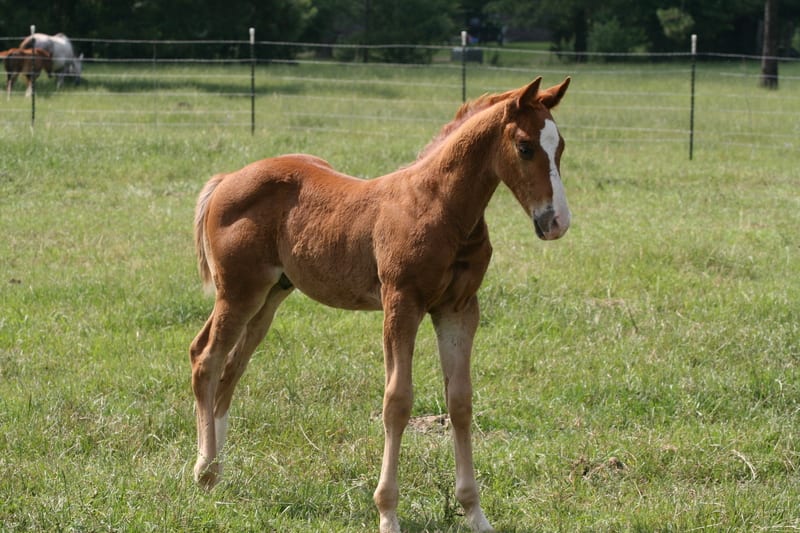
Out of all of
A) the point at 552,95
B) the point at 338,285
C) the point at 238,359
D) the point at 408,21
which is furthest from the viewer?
the point at 408,21

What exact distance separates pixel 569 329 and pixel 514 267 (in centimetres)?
163

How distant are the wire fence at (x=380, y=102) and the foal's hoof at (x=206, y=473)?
11382 mm

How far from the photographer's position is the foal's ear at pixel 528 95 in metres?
4.22

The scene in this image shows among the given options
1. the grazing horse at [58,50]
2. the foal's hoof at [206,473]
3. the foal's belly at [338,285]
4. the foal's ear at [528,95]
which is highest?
the grazing horse at [58,50]

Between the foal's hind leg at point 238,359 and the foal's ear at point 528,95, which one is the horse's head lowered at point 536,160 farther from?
the foal's hind leg at point 238,359

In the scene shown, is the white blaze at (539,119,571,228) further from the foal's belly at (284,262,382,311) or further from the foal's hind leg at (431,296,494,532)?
the foal's belly at (284,262,382,311)

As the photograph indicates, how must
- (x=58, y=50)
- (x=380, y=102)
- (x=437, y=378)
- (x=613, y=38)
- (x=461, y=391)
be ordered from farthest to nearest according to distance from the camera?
(x=613, y=38)
(x=58, y=50)
(x=380, y=102)
(x=437, y=378)
(x=461, y=391)

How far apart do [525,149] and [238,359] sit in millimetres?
1915

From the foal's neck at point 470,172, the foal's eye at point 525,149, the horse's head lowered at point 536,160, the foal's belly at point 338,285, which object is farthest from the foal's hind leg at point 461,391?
the foal's eye at point 525,149

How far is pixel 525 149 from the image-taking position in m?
4.23

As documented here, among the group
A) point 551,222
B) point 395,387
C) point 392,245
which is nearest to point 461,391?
point 395,387

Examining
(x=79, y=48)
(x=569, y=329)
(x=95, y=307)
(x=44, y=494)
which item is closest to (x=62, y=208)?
(x=95, y=307)

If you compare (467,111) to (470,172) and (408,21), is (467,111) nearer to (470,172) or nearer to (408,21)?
(470,172)

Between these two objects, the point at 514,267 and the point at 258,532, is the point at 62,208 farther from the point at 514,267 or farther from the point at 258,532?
the point at 258,532
